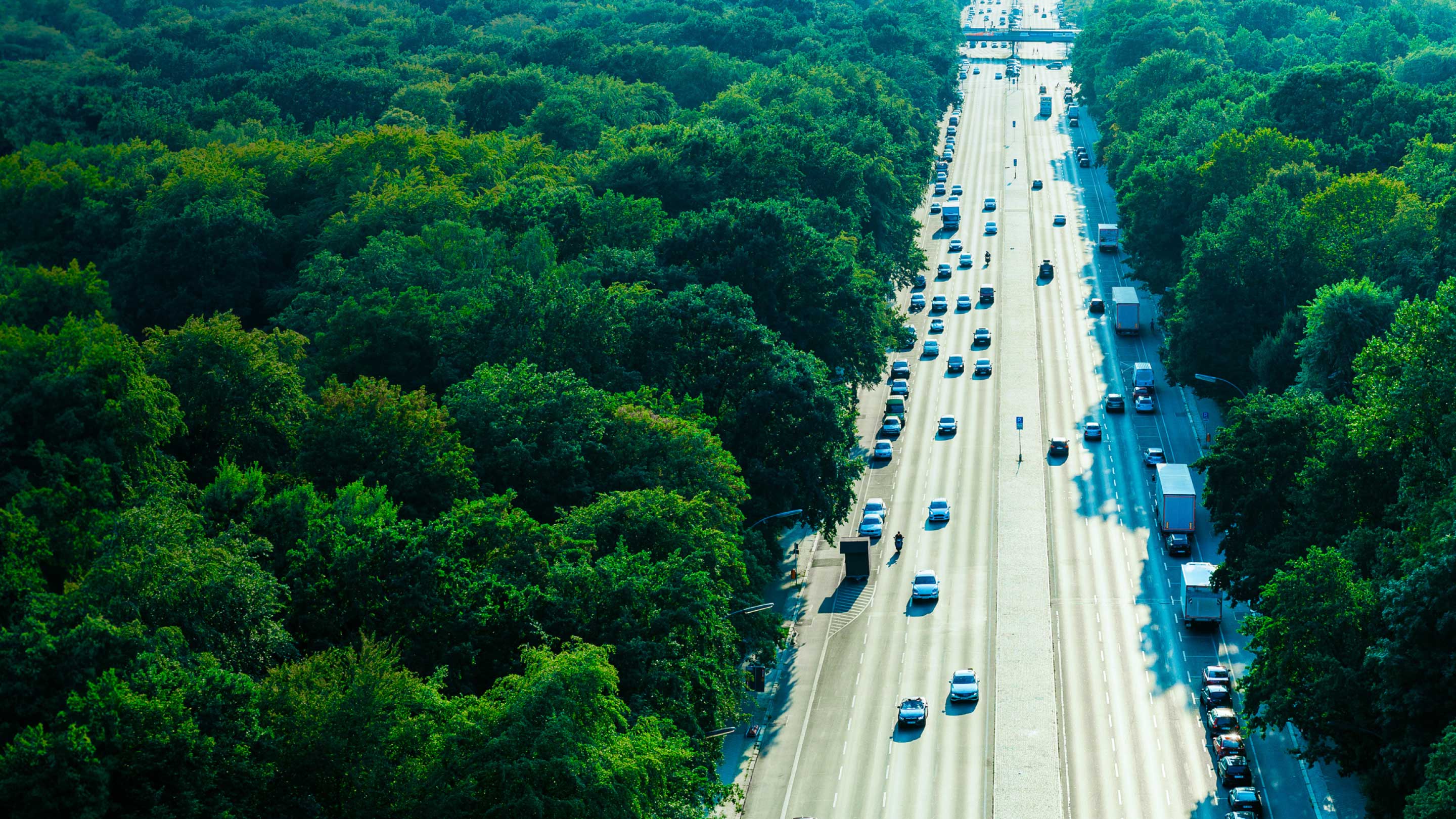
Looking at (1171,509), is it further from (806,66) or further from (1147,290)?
(806,66)

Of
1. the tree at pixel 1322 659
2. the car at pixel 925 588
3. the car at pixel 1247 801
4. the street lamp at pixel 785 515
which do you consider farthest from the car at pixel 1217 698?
the street lamp at pixel 785 515

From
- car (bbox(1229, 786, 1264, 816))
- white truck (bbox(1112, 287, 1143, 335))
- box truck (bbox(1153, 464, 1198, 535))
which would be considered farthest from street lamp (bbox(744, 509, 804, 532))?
white truck (bbox(1112, 287, 1143, 335))

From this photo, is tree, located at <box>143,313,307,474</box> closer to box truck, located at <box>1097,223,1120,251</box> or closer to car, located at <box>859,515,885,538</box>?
car, located at <box>859,515,885,538</box>

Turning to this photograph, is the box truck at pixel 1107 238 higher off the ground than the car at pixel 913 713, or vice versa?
the car at pixel 913 713

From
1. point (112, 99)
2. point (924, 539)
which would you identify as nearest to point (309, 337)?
point (924, 539)

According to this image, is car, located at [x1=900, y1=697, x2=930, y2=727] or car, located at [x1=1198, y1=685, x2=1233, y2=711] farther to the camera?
car, located at [x1=900, y1=697, x2=930, y2=727]

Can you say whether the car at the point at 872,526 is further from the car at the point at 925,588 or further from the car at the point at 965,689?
the car at the point at 965,689
